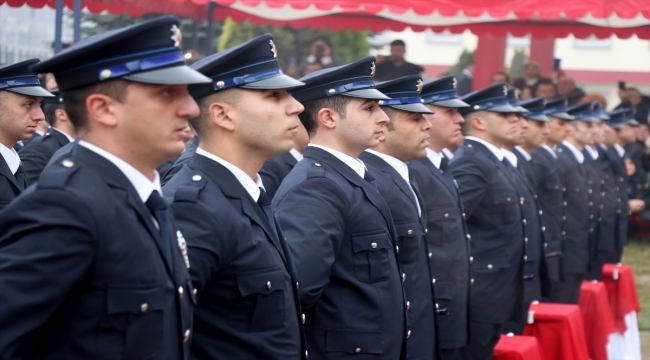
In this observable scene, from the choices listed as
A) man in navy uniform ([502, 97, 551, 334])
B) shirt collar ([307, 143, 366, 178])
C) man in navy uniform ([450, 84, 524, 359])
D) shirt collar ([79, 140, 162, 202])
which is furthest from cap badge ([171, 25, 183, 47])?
man in navy uniform ([502, 97, 551, 334])

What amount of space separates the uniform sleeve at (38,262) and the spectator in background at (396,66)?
32.7ft

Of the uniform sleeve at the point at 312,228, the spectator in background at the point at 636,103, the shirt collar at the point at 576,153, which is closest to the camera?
the uniform sleeve at the point at 312,228

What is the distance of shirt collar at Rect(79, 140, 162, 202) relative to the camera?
7.32ft

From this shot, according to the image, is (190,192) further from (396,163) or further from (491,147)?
(491,147)

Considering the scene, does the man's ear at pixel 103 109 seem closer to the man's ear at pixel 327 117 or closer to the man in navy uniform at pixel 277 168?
the man's ear at pixel 327 117

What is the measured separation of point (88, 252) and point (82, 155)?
281 millimetres

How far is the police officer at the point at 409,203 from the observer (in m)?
4.11

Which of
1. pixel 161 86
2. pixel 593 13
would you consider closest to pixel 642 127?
pixel 593 13

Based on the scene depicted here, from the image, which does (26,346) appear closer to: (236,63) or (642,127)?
(236,63)

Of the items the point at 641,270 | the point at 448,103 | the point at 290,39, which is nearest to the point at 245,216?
the point at 448,103

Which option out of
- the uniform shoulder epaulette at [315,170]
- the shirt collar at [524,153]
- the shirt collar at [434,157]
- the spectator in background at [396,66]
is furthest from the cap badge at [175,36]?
the spectator in background at [396,66]

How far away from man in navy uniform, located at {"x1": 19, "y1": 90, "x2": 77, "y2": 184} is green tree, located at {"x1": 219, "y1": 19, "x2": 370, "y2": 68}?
13.2m

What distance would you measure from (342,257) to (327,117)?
676mm

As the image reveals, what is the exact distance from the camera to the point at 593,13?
29.9 feet
